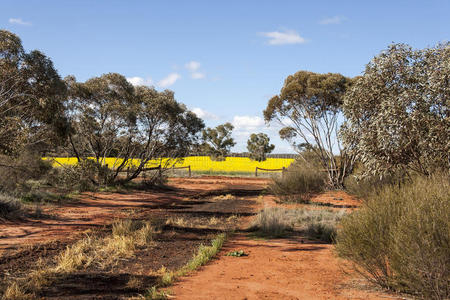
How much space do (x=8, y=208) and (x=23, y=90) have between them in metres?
4.11

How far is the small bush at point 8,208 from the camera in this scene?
39.1 feet

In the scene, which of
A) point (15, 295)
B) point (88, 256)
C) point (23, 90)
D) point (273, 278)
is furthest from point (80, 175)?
point (273, 278)

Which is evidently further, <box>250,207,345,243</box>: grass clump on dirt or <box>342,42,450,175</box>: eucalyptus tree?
<box>250,207,345,243</box>: grass clump on dirt

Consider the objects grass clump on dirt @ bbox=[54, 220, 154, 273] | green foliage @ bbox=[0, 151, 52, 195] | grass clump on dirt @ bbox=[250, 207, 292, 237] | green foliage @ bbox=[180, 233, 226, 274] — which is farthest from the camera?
green foliage @ bbox=[0, 151, 52, 195]

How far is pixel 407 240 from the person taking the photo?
15.6ft

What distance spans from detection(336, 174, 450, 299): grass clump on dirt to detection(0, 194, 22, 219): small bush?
34.2 feet

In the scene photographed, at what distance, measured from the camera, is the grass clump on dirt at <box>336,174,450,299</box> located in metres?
4.58

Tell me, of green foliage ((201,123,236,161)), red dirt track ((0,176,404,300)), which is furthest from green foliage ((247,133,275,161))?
red dirt track ((0,176,404,300))

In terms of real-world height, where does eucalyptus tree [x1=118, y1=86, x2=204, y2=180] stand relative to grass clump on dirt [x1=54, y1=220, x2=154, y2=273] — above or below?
above

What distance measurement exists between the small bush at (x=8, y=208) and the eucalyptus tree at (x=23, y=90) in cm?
157

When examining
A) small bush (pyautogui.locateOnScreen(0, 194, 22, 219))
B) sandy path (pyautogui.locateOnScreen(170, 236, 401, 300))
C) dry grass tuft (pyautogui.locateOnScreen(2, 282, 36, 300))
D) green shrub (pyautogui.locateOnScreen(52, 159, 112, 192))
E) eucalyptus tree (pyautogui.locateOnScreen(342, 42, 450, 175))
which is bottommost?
sandy path (pyautogui.locateOnScreen(170, 236, 401, 300))

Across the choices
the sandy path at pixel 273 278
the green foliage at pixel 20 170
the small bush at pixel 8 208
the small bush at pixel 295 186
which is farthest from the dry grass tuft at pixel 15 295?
the small bush at pixel 295 186

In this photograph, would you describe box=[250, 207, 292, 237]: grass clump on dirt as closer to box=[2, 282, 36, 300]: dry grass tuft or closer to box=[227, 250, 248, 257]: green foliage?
box=[227, 250, 248, 257]: green foliage

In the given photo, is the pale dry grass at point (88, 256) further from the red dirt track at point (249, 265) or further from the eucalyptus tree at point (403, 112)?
the eucalyptus tree at point (403, 112)
